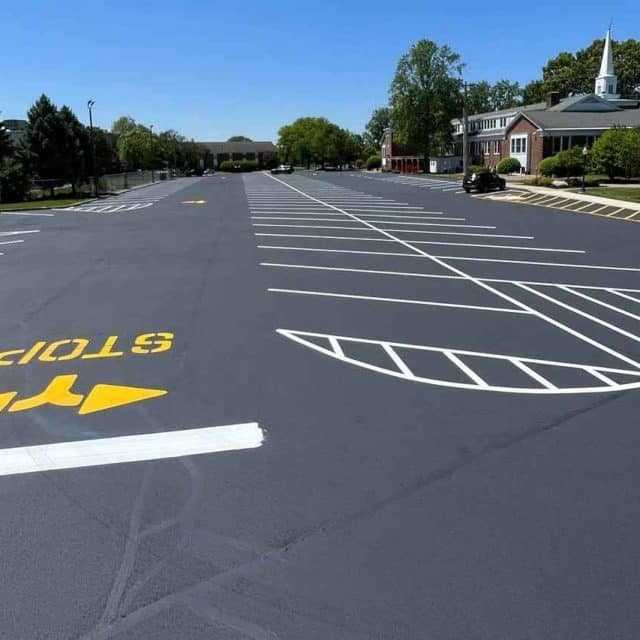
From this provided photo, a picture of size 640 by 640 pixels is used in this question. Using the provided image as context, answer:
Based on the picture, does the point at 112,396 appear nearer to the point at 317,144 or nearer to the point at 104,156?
the point at 104,156

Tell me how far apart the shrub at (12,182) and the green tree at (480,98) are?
8709 centimetres

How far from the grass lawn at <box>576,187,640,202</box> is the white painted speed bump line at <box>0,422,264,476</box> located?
28270 millimetres

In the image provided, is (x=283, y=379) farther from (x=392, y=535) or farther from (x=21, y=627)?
(x=21, y=627)

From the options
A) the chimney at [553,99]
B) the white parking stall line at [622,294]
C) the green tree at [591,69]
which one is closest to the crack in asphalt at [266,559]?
the white parking stall line at [622,294]

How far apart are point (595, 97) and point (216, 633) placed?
2512 inches

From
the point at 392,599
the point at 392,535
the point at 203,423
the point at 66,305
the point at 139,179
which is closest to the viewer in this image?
the point at 392,599

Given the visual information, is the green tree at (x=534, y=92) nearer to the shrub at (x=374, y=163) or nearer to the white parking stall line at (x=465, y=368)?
the shrub at (x=374, y=163)

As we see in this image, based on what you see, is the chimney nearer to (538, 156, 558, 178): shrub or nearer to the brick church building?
the brick church building

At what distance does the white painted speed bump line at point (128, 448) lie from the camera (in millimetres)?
5421

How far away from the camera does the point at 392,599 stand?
368cm

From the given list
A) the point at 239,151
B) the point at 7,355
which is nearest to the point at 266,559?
the point at 7,355

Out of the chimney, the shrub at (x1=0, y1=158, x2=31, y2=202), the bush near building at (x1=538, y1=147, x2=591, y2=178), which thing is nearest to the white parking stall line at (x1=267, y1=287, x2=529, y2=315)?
the shrub at (x1=0, y1=158, x2=31, y2=202)

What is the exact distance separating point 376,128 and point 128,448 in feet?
435

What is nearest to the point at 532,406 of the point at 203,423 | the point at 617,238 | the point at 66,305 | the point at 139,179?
the point at 203,423
